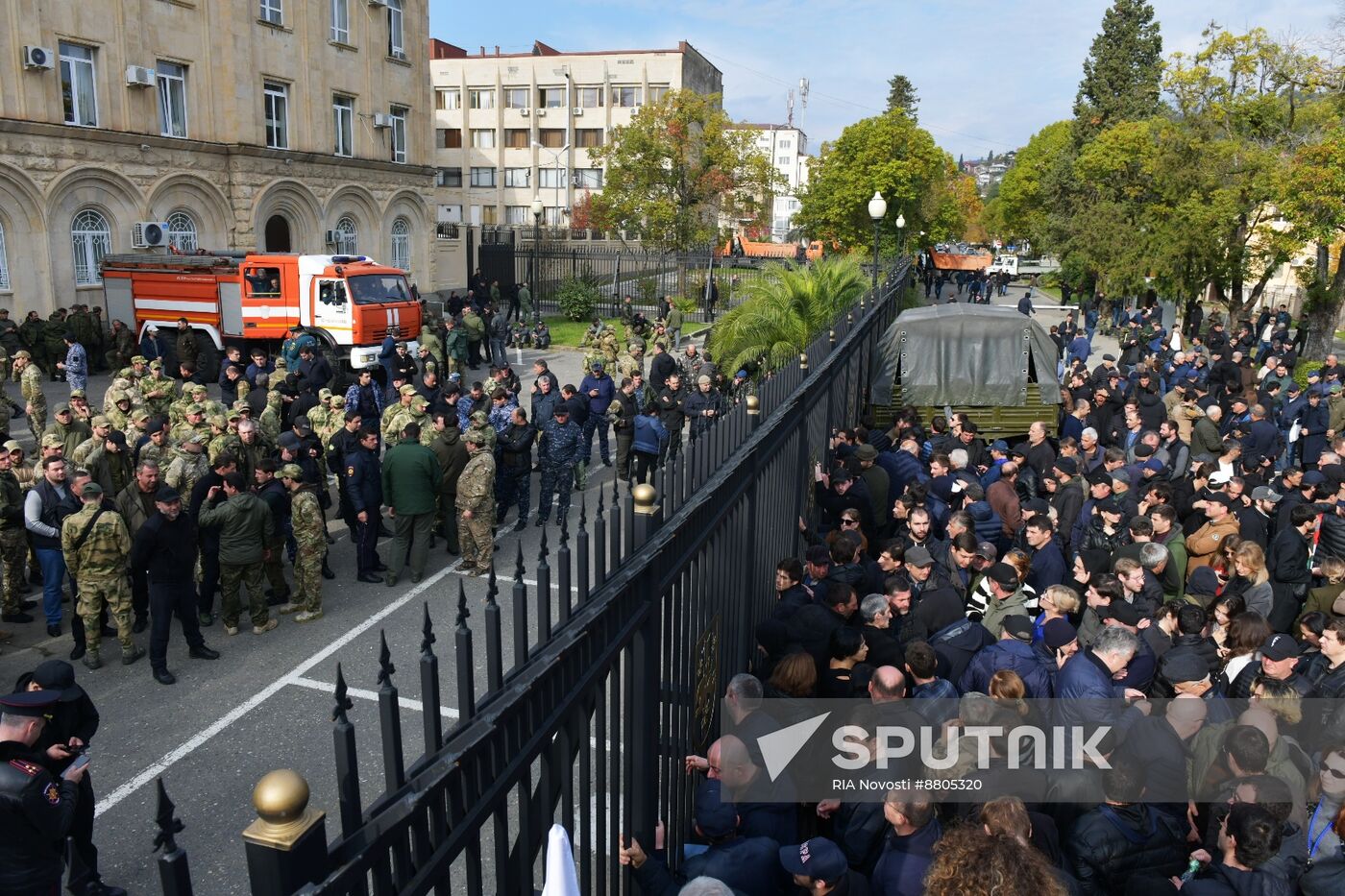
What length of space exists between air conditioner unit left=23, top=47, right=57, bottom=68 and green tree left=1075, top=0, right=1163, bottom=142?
151 feet

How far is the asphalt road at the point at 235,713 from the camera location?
18.7ft

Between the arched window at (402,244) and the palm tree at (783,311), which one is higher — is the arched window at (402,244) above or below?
above

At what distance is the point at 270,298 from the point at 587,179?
44.8 metres

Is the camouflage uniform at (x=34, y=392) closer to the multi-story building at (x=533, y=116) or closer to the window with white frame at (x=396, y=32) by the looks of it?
the window with white frame at (x=396, y=32)

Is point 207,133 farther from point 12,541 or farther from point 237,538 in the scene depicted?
point 237,538

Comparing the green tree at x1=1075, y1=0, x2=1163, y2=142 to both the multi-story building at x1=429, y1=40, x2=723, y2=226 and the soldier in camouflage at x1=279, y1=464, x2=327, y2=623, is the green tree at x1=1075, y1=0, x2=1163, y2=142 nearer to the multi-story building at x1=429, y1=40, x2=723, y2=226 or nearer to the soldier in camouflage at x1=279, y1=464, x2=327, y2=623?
the multi-story building at x1=429, y1=40, x2=723, y2=226

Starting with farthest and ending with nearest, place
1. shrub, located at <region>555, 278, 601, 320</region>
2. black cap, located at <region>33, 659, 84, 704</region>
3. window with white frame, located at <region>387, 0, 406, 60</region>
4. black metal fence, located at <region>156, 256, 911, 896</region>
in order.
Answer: window with white frame, located at <region>387, 0, 406, 60</region> → shrub, located at <region>555, 278, 601, 320</region> → black cap, located at <region>33, 659, 84, 704</region> → black metal fence, located at <region>156, 256, 911, 896</region>

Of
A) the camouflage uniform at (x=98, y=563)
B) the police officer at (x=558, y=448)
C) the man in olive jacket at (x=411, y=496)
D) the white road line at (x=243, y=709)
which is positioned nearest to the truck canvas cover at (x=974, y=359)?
the police officer at (x=558, y=448)

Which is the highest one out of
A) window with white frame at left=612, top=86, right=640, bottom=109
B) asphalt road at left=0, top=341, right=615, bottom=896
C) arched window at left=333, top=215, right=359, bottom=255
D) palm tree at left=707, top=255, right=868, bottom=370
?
window with white frame at left=612, top=86, right=640, bottom=109

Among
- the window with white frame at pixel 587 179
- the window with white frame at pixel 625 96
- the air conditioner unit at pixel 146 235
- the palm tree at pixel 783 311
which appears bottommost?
the palm tree at pixel 783 311

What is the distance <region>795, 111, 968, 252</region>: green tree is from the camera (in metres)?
41.7

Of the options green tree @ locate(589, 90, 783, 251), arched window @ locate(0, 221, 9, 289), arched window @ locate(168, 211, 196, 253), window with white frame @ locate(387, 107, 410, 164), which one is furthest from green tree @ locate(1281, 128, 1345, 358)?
arched window @ locate(0, 221, 9, 289)

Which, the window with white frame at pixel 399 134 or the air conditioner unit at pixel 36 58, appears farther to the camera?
the window with white frame at pixel 399 134

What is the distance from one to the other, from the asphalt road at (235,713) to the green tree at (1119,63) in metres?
49.8
